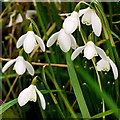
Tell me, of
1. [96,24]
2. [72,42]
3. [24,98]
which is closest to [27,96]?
[24,98]

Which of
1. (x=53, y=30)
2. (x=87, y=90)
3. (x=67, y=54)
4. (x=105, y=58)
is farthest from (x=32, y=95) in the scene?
(x=53, y=30)

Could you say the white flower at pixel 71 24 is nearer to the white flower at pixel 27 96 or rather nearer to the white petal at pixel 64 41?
the white petal at pixel 64 41

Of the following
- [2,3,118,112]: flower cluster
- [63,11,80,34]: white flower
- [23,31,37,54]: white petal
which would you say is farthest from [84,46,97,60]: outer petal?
[23,31,37,54]: white petal

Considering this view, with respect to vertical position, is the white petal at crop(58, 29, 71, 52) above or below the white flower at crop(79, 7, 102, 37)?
below

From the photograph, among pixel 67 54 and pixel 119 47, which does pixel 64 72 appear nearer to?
pixel 119 47

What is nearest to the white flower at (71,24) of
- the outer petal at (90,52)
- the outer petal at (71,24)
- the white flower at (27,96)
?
the outer petal at (71,24)

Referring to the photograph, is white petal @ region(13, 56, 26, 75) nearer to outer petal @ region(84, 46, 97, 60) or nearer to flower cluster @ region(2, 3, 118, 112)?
flower cluster @ region(2, 3, 118, 112)

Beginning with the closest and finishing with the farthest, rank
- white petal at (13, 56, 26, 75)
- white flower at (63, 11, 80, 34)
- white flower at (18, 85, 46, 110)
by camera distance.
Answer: white flower at (63, 11, 80, 34)
white flower at (18, 85, 46, 110)
white petal at (13, 56, 26, 75)
